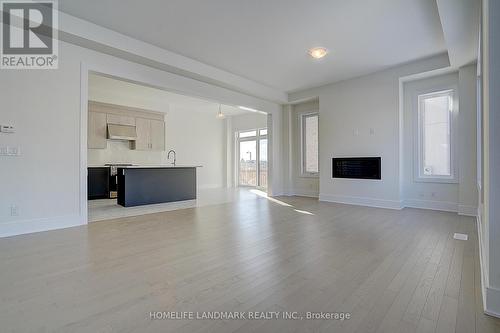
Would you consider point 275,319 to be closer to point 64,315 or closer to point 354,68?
point 64,315

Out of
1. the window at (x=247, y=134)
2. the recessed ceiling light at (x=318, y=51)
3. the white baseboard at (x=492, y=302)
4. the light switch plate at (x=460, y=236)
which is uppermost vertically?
the recessed ceiling light at (x=318, y=51)

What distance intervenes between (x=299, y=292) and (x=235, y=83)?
15.9ft

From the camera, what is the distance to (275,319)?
1558mm

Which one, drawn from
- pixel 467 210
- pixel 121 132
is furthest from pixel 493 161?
pixel 121 132

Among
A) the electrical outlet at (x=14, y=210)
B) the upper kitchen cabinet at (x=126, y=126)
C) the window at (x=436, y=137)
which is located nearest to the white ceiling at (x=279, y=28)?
the window at (x=436, y=137)

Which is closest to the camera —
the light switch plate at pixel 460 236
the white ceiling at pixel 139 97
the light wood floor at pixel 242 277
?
the light wood floor at pixel 242 277

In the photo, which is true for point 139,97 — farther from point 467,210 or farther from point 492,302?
point 467,210

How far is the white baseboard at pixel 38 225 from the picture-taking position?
3.32 metres

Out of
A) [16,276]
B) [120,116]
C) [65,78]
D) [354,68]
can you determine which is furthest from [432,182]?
[120,116]

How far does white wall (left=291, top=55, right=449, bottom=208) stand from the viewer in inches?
210

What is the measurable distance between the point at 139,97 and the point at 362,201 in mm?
7013

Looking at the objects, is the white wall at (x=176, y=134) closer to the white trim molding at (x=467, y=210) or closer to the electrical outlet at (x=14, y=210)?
the electrical outlet at (x=14, y=210)

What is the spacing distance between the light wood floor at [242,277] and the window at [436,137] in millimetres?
1818

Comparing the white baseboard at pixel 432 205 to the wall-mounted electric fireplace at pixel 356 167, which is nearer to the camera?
the white baseboard at pixel 432 205
